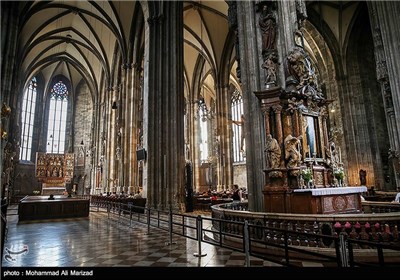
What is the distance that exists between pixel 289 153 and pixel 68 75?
38558 mm

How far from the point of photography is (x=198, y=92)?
2991cm

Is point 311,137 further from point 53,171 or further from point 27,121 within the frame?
point 27,121

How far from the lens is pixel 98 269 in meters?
2.38

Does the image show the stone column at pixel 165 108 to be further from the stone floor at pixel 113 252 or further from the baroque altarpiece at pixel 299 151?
the baroque altarpiece at pixel 299 151

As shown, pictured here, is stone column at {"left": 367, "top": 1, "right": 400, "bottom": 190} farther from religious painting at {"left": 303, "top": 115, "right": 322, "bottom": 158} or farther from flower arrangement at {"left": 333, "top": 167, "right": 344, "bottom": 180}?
religious painting at {"left": 303, "top": 115, "right": 322, "bottom": 158}

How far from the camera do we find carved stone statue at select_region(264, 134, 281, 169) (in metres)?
7.12

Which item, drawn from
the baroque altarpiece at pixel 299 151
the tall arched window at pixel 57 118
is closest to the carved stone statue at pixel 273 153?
the baroque altarpiece at pixel 299 151

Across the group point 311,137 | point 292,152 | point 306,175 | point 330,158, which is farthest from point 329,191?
point 330,158

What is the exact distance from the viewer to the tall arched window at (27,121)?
3269cm

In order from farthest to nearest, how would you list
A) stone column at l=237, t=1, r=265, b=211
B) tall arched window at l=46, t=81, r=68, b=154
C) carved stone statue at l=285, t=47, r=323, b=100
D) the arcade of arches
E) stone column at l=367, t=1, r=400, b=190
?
tall arched window at l=46, t=81, r=68, b=154, stone column at l=367, t=1, r=400, b=190, the arcade of arches, carved stone statue at l=285, t=47, r=323, b=100, stone column at l=237, t=1, r=265, b=211

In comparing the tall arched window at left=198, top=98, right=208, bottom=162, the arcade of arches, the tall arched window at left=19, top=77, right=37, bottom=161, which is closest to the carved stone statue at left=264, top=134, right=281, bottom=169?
the arcade of arches

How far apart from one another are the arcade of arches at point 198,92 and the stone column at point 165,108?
6 centimetres

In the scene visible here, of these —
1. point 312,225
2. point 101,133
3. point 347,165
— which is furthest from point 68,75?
point 312,225

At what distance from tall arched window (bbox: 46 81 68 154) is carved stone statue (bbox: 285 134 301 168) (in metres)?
36.1
